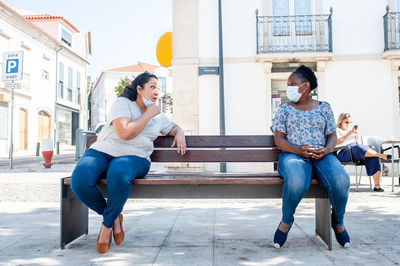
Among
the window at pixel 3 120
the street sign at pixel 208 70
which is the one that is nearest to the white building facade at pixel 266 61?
the street sign at pixel 208 70

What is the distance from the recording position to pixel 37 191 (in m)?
6.82

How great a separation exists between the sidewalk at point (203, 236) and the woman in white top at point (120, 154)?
33cm

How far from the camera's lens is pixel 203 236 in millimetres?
3516

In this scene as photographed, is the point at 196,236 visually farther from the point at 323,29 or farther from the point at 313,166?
the point at 323,29

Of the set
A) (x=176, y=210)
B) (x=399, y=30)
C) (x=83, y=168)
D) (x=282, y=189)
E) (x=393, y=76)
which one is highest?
(x=399, y=30)

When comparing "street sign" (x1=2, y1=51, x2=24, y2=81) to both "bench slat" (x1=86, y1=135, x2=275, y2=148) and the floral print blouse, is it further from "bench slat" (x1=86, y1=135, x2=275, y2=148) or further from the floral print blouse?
the floral print blouse

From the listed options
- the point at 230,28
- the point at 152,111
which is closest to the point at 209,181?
the point at 152,111

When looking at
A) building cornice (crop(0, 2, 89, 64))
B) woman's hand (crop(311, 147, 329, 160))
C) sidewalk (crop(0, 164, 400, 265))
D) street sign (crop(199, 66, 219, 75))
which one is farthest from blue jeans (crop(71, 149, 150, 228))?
building cornice (crop(0, 2, 89, 64))

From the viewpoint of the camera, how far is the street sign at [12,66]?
37.3 ft

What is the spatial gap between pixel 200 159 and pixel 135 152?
0.73 m

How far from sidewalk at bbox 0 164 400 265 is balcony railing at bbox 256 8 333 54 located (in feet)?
22.3

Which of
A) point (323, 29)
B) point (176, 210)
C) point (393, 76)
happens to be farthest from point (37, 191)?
point (393, 76)

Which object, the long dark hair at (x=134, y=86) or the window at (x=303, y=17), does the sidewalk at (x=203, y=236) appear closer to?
the long dark hair at (x=134, y=86)

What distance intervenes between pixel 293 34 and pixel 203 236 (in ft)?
30.7
